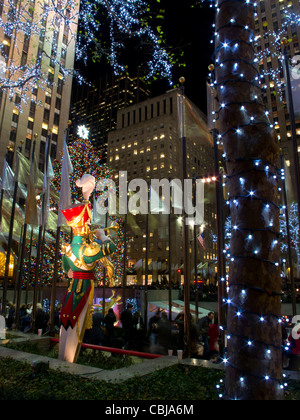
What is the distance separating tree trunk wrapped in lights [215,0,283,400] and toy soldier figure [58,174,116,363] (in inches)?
208

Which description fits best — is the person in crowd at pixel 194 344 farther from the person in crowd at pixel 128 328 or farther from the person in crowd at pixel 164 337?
the person in crowd at pixel 128 328

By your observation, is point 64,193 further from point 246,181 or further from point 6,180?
point 246,181

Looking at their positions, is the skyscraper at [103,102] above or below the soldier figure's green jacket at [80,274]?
above

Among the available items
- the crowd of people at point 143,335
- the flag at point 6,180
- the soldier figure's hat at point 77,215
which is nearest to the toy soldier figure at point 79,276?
the soldier figure's hat at point 77,215

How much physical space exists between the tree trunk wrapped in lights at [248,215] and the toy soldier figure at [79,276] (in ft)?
17.3

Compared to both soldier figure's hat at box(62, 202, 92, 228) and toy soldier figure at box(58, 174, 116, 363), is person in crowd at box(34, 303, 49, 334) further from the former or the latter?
soldier figure's hat at box(62, 202, 92, 228)

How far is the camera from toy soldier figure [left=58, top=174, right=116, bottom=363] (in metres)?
8.66

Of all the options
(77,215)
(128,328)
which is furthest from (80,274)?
(128,328)

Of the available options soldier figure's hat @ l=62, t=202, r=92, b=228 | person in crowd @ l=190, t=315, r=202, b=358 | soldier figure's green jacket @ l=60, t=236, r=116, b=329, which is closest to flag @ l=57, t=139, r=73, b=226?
soldier figure's hat @ l=62, t=202, r=92, b=228

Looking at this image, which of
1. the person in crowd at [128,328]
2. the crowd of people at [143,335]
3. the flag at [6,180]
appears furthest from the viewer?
the flag at [6,180]

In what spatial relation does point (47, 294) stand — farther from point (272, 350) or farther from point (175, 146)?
point (175, 146)

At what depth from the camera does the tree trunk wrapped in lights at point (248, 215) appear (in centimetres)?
392

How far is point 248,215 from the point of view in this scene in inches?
167
